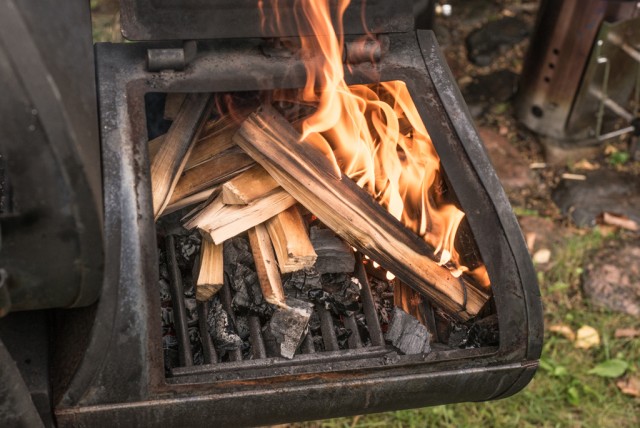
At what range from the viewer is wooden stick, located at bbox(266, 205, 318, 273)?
2.20 metres

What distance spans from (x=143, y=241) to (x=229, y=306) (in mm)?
431

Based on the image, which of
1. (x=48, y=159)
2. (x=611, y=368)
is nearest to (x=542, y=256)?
(x=611, y=368)

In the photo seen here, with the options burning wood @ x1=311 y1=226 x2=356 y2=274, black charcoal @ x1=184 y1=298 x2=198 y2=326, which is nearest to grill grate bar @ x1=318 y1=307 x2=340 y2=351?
burning wood @ x1=311 y1=226 x2=356 y2=274

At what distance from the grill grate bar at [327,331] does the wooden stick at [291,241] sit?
0.15 metres

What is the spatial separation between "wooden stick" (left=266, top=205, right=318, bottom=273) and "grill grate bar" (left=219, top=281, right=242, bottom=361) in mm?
167

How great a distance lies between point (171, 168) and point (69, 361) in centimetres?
58

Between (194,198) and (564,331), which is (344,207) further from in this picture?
(564,331)

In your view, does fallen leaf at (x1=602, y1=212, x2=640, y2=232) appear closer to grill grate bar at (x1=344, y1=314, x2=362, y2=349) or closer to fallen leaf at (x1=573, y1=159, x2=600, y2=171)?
fallen leaf at (x1=573, y1=159, x2=600, y2=171)

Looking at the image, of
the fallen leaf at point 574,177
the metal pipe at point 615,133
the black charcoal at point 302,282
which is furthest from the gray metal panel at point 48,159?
the metal pipe at point 615,133

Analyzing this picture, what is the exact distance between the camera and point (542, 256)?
11.6ft

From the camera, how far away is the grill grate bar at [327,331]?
2.17m

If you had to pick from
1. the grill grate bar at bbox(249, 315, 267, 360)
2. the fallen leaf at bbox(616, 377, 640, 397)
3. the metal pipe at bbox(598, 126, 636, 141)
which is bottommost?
the fallen leaf at bbox(616, 377, 640, 397)

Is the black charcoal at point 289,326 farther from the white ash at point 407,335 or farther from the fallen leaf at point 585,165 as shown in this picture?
the fallen leaf at point 585,165

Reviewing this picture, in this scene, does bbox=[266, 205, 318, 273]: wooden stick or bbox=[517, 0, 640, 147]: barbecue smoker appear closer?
bbox=[266, 205, 318, 273]: wooden stick
